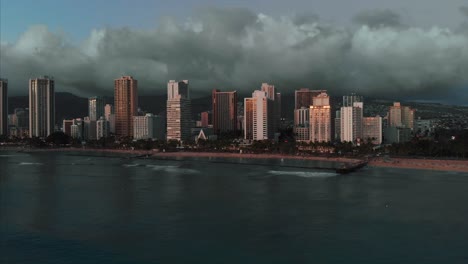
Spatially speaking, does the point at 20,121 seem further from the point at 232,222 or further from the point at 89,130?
the point at 232,222

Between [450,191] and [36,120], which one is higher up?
[36,120]

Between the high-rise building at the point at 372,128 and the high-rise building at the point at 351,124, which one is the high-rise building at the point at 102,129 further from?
the high-rise building at the point at 372,128

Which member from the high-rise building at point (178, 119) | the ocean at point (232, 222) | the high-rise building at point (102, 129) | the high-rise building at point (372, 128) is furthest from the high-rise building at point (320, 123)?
the ocean at point (232, 222)

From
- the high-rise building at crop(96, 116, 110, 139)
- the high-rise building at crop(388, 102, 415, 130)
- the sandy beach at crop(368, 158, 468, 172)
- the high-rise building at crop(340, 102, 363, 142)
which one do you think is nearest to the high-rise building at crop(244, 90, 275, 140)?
the high-rise building at crop(340, 102, 363, 142)

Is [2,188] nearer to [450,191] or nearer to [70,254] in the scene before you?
[70,254]

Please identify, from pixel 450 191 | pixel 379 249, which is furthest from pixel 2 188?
pixel 450 191

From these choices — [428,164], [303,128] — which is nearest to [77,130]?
[303,128]
